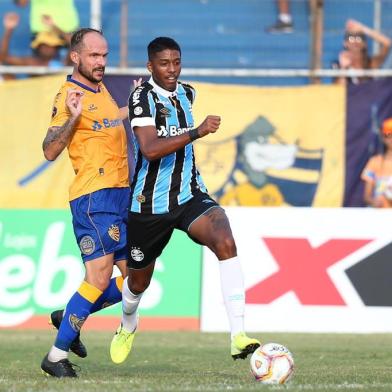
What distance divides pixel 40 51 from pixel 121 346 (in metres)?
8.05

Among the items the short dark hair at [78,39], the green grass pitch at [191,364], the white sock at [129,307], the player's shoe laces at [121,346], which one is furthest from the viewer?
the player's shoe laces at [121,346]

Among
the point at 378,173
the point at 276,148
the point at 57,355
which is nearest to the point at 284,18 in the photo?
the point at 276,148

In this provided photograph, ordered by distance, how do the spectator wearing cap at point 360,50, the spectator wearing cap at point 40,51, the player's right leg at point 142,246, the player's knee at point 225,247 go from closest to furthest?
the player's knee at point 225,247
the player's right leg at point 142,246
the spectator wearing cap at point 360,50
the spectator wearing cap at point 40,51

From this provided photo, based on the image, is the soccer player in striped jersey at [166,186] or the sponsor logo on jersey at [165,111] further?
the sponsor logo on jersey at [165,111]

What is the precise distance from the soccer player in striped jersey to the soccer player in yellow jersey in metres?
0.19

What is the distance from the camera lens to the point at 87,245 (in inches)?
319

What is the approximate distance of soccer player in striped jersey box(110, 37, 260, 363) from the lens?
25.4 ft

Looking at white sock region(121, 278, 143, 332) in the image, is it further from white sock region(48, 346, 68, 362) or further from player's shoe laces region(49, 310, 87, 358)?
white sock region(48, 346, 68, 362)

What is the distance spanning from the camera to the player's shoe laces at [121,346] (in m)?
8.62

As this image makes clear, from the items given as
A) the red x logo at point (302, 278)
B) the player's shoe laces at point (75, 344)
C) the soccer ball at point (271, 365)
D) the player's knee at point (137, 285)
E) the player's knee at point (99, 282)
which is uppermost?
the player's knee at point (99, 282)

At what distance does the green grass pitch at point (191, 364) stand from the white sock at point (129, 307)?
0.35 meters

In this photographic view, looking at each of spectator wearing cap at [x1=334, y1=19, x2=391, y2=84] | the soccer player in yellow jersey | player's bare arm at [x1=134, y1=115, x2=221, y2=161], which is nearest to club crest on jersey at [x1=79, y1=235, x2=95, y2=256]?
the soccer player in yellow jersey

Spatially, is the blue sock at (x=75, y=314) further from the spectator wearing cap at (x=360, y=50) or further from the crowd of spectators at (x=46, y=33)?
the spectator wearing cap at (x=360, y=50)

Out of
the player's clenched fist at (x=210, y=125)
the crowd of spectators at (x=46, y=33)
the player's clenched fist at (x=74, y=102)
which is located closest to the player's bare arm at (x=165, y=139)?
the player's clenched fist at (x=210, y=125)
